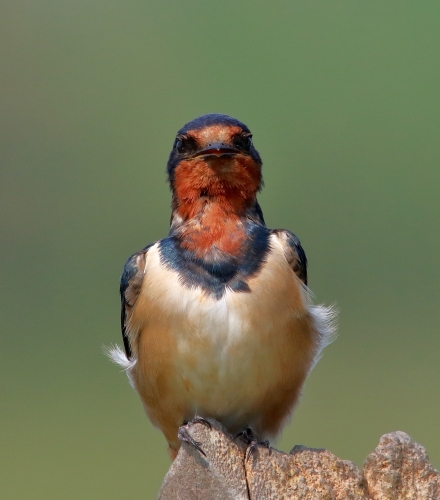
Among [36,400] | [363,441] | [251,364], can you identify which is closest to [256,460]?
[251,364]

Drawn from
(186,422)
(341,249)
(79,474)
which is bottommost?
(186,422)

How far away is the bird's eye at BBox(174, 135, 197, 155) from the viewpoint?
489 cm

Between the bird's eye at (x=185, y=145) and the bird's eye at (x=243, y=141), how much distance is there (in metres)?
0.16

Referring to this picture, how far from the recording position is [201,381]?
15.1ft

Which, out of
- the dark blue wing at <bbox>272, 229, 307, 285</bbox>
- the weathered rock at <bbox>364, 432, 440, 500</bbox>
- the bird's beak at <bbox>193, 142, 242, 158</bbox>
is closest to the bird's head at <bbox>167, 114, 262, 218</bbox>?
the bird's beak at <bbox>193, 142, 242, 158</bbox>

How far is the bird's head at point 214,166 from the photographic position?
4805 mm

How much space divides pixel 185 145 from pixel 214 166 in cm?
19

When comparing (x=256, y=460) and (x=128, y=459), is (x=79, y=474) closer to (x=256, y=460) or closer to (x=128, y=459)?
(x=128, y=459)

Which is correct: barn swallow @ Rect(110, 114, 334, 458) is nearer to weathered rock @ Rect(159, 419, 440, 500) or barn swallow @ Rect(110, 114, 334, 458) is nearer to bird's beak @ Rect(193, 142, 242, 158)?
bird's beak @ Rect(193, 142, 242, 158)

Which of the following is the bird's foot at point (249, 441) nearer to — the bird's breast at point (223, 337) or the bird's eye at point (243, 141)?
the bird's breast at point (223, 337)

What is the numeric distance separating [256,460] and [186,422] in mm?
862

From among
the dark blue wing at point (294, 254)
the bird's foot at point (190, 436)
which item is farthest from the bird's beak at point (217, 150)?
the bird's foot at point (190, 436)

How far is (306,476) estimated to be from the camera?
389cm

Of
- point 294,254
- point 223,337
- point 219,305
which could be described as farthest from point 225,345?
point 294,254
